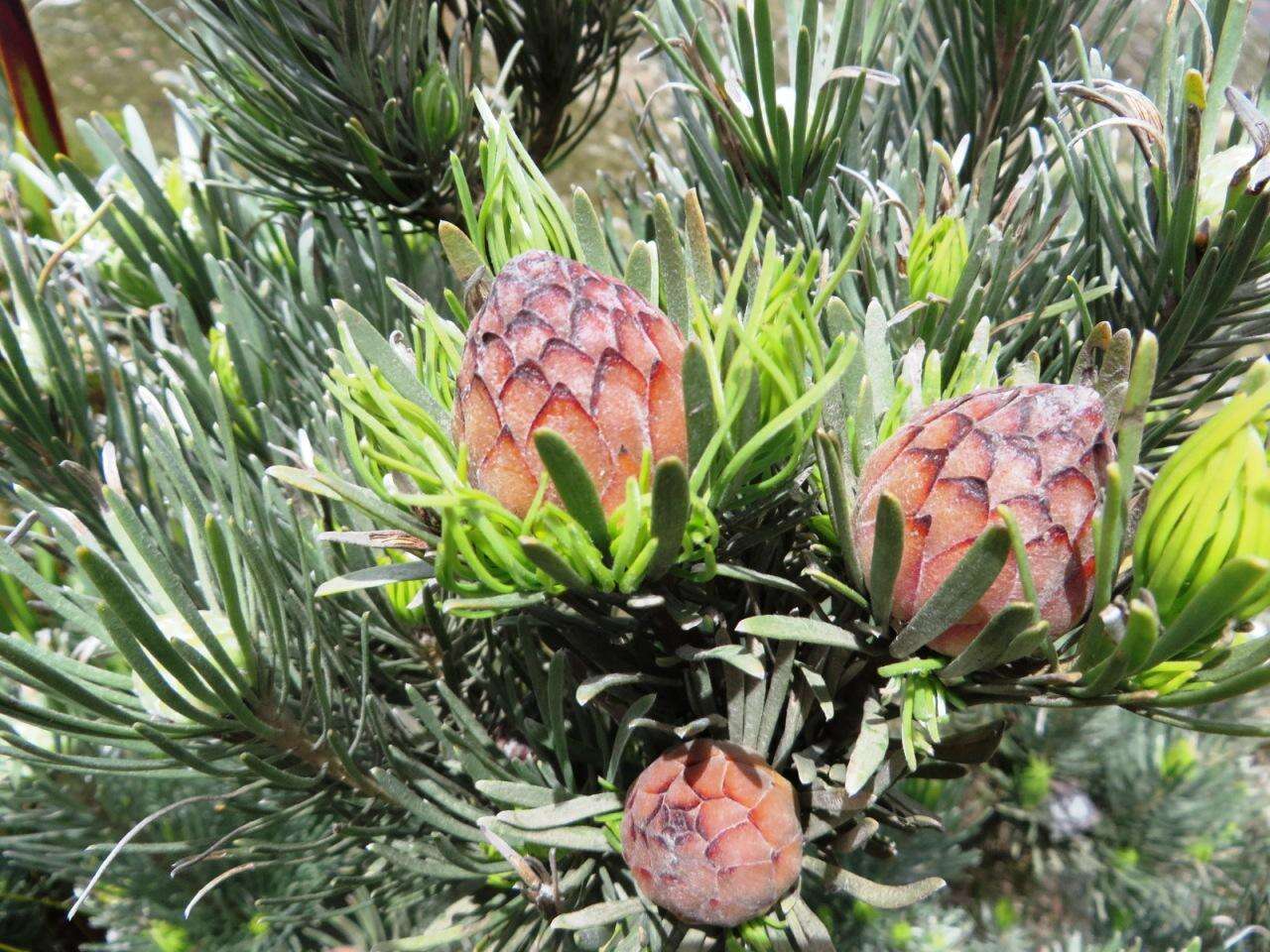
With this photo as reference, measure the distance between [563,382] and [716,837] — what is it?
15 cm

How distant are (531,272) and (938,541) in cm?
13

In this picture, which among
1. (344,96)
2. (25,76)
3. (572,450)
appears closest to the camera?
(572,450)

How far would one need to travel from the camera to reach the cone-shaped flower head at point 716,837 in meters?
0.28

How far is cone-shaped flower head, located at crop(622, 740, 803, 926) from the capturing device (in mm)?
281

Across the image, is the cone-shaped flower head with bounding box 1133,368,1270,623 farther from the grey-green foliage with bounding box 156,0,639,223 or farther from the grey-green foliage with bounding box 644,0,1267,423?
the grey-green foliage with bounding box 156,0,639,223

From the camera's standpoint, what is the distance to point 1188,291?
0.32 m

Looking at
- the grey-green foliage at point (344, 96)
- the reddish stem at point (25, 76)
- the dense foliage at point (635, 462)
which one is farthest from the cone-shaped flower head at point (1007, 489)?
the reddish stem at point (25, 76)

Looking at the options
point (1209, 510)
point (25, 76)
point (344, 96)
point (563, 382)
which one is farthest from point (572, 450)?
point (25, 76)

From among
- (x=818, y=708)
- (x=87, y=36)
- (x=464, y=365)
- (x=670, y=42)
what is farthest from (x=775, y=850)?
(x=87, y=36)

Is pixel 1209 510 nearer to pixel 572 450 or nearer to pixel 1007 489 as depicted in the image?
pixel 1007 489

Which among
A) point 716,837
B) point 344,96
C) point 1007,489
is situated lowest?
point 716,837

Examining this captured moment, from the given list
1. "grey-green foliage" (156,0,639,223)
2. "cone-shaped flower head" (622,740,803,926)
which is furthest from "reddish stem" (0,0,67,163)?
"cone-shaped flower head" (622,740,803,926)

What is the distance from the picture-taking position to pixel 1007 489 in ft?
0.75

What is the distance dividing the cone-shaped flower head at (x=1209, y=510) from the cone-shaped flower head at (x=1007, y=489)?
16mm
